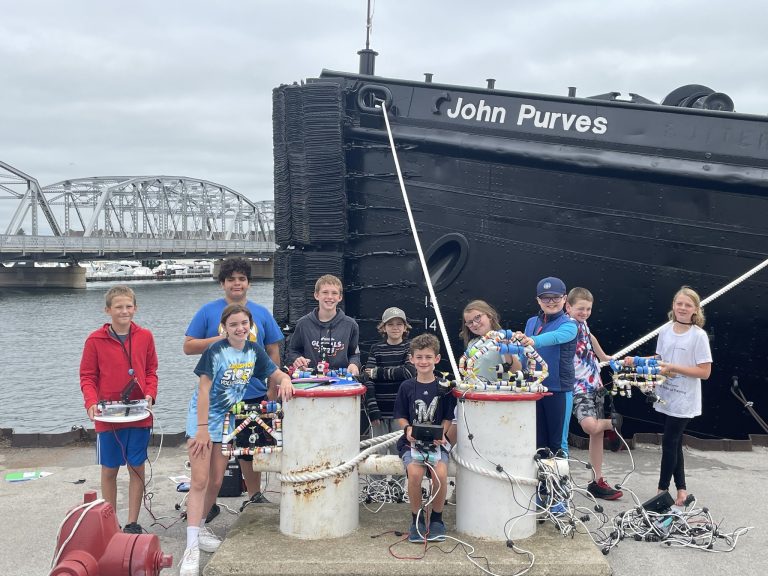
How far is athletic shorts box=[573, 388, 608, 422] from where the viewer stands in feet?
15.5

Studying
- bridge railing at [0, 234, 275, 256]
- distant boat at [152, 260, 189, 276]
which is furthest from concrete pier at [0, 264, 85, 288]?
distant boat at [152, 260, 189, 276]

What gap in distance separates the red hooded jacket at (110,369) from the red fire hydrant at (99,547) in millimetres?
1093

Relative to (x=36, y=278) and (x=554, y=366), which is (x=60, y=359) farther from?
(x=36, y=278)

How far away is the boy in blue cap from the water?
907 centimetres

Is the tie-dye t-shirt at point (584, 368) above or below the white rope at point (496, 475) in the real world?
above

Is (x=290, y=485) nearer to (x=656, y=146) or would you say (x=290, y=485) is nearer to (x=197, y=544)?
(x=197, y=544)

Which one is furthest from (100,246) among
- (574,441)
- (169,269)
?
(574,441)

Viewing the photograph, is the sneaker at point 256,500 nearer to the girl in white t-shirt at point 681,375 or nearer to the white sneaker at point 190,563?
the white sneaker at point 190,563

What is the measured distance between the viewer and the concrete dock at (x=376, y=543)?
3.35 meters

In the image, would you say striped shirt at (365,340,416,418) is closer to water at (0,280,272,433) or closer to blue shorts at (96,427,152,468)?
blue shorts at (96,427,152,468)

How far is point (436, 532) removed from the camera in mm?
3633

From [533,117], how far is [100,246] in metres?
56.9

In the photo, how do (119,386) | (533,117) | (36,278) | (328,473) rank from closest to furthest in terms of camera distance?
(328,473)
(119,386)
(533,117)
(36,278)

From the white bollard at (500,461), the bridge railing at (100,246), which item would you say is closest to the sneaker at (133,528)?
the white bollard at (500,461)
